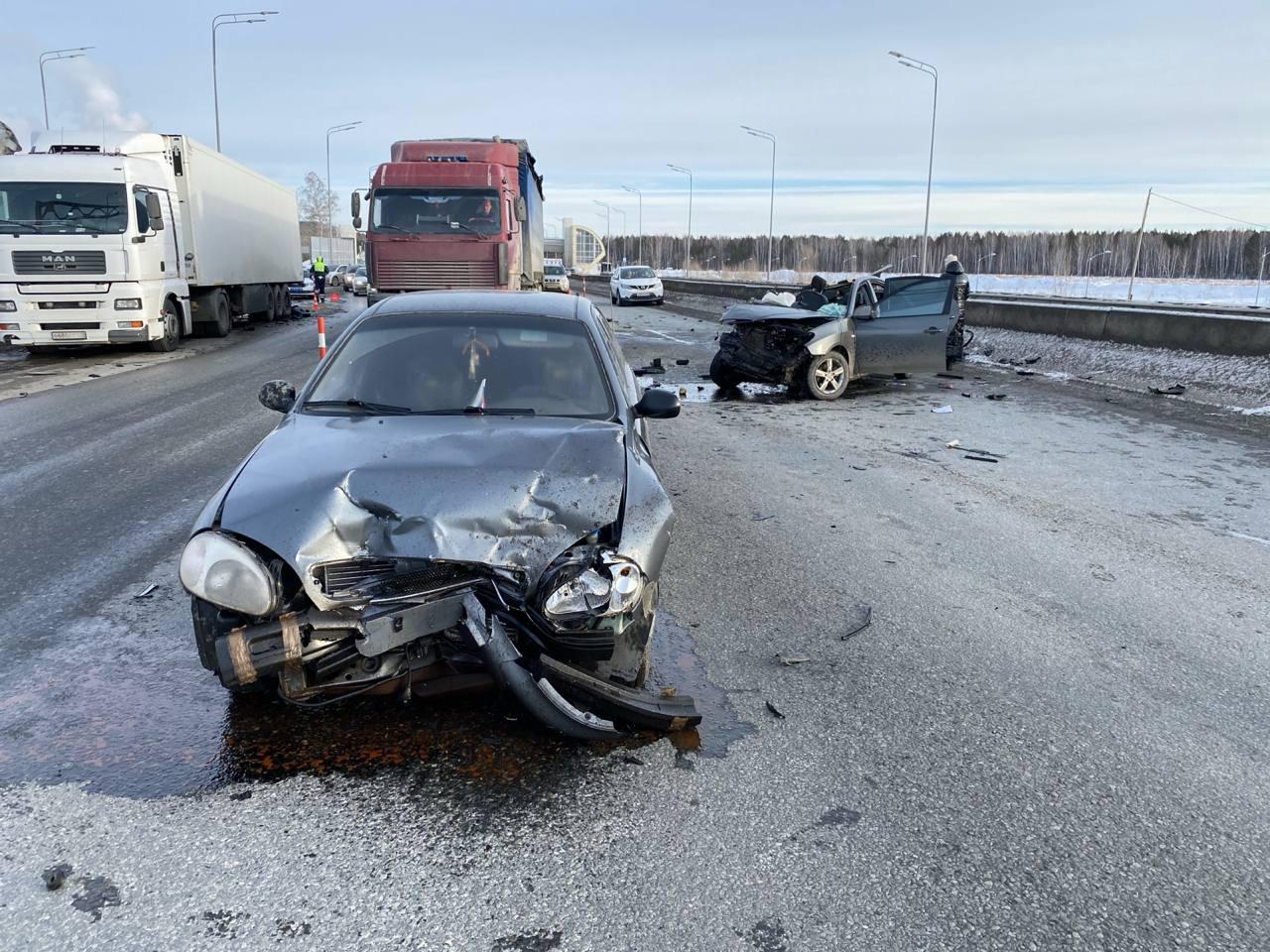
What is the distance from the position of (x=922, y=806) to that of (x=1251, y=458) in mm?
7767

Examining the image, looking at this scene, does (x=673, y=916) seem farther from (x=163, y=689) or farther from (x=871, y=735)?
(x=163, y=689)

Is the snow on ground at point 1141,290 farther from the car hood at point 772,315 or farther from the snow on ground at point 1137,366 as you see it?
the car hood at point 772,315

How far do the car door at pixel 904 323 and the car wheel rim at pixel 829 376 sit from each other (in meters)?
0.35

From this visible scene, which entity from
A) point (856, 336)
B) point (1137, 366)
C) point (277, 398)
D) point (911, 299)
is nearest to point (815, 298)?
point (856, 336)

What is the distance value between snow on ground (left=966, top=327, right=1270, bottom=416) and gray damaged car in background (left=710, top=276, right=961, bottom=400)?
11.3 ft

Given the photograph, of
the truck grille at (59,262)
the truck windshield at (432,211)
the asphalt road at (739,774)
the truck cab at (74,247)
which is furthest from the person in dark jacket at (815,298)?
the truck grille at (59,262)

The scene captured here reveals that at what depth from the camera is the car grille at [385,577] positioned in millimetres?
3197

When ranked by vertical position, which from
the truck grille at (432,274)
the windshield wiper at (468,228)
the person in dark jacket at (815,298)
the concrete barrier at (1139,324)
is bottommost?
the concrete barrier at (1139,324)

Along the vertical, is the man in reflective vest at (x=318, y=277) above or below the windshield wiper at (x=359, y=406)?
above

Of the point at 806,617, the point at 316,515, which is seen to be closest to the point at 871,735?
the point at 806,617

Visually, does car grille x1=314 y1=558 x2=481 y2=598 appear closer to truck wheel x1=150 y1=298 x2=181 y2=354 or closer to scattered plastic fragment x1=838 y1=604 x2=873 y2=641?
scattered plastic fragment x1=838 y1=604 x2=873 y2=641

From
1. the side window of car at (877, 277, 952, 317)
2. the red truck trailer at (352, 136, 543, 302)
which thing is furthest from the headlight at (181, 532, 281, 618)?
the red truck trailer at (352, 136, 543, 302)

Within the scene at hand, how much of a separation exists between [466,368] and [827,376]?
9160 millimetres

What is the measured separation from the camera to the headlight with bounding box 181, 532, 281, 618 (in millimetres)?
3111
